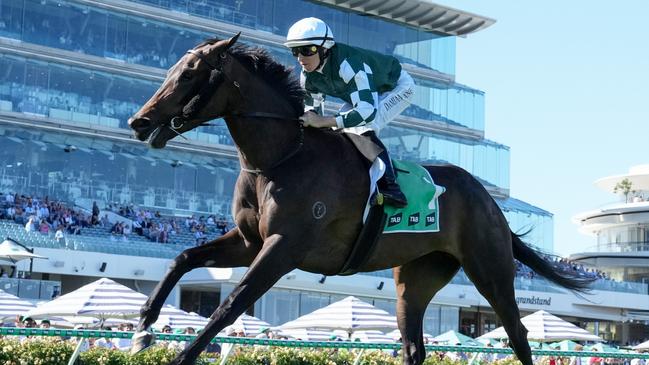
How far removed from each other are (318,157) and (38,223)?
83.6 ft

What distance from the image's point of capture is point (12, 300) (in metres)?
17.7

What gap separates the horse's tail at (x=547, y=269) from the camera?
7895 millimetres

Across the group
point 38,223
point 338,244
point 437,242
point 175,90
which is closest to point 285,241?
point 338,244

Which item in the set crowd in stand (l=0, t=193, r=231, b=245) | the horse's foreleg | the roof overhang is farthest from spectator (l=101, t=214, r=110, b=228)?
the horse's foreleg

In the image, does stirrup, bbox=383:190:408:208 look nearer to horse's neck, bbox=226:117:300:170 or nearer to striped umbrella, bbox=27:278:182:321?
horse's neck, bbox=226:117:300:170

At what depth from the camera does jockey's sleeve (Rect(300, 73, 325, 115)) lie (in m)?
6.54

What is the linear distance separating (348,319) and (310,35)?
1400cm

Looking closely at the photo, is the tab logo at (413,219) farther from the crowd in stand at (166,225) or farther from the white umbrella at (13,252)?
the crowd in stand at (166,225)

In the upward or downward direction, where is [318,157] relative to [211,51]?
downward

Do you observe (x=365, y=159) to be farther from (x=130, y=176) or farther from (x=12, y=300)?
(x=130, y=176)

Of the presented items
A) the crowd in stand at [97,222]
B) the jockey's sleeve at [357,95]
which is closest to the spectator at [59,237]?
the crowd in stand at [97,222]

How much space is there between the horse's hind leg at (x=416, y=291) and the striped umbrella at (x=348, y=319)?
12.2 meters

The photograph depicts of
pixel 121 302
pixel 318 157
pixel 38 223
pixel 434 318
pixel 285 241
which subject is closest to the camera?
pixel 285 241

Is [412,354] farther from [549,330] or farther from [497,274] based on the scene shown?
[549,330]
